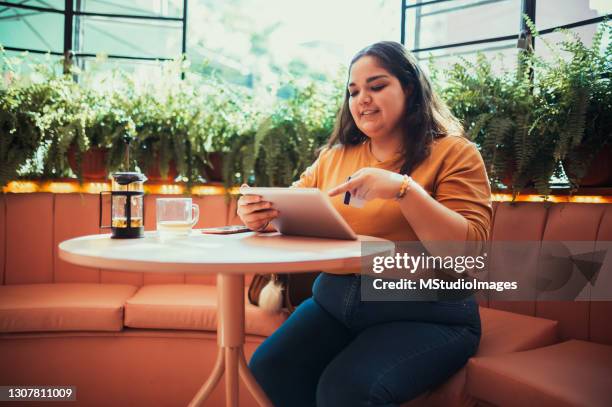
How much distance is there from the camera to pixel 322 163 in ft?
6.48

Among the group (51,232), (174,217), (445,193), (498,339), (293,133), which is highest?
(293,133)

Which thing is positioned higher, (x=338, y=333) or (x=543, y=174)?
(x=543, y=174)

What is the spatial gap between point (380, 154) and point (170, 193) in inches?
61.4


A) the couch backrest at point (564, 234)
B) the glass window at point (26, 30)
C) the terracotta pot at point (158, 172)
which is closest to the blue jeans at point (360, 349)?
the couch backrest at point (564, 234)

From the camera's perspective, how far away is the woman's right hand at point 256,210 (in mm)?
1486

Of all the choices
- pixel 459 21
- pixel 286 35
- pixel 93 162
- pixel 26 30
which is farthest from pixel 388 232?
pixel 286 35

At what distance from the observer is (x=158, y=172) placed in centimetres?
286

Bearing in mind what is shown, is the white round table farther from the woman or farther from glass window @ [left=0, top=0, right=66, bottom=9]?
glass window @ [left=0, top=0, right=66, bottom=9]

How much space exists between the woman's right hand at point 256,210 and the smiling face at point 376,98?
0.47 metres

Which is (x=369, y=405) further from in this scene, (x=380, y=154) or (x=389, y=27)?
(x=389, y=27)

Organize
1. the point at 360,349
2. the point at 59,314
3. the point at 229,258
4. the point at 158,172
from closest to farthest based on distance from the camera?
the point at 229,258 < the point at 360,349 < the point at 59,314 < the point at 158,172

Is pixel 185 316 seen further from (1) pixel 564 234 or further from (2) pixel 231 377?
(1) pixel 564 234

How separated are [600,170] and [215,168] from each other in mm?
1984

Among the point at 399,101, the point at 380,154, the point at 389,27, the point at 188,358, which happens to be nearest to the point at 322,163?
the point at 380,154
